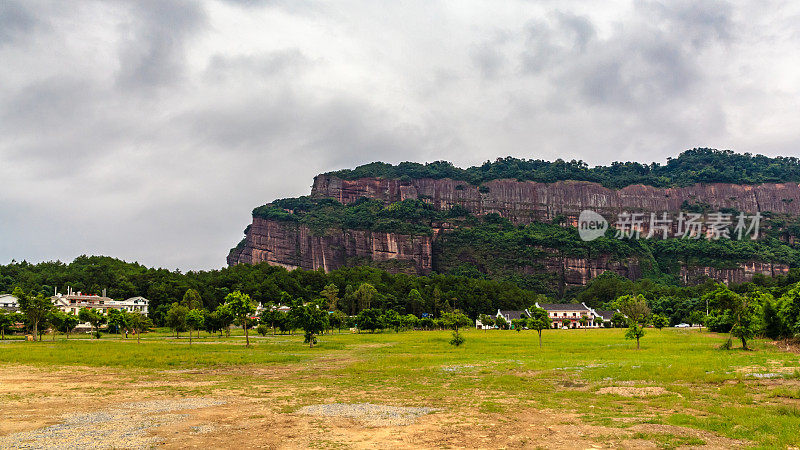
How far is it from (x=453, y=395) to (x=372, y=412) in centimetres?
546

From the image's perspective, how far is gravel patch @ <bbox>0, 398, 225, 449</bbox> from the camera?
1520 cm

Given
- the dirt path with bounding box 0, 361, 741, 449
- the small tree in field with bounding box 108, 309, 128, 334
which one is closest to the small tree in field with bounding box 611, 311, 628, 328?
the small tree in field with bounding box 108, 309, 128, 334

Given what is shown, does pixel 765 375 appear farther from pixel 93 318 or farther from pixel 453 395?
pixel 93 318

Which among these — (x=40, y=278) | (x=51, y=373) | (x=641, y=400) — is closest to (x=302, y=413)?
(x=641, y=400)

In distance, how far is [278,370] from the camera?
3612 centimetres

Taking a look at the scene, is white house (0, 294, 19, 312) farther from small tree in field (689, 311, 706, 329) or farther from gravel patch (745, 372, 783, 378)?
small tree in field (689, 311, 706, 329)

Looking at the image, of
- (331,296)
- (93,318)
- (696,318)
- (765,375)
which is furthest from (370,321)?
(765,375)

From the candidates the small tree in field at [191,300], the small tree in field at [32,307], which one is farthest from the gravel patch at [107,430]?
the small tree in field at [191,300]

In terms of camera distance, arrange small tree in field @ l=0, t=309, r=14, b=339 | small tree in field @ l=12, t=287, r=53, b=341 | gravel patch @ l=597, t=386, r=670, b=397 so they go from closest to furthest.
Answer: gravel patch @ l=597, t=386, r=670, b=397 → small tree in field @ l=12, t=287, r=53, b=341 → small tree in field @ l=0, t=309, r=14, b=339

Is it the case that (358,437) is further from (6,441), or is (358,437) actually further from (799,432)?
(799,432)

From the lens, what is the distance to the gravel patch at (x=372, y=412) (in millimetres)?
18625

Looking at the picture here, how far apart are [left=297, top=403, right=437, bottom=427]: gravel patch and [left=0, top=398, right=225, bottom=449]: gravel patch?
14.7 ft

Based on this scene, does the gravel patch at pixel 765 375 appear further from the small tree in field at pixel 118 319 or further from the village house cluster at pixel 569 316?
the village house cluster at pixel 569 316

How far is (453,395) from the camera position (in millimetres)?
24625
